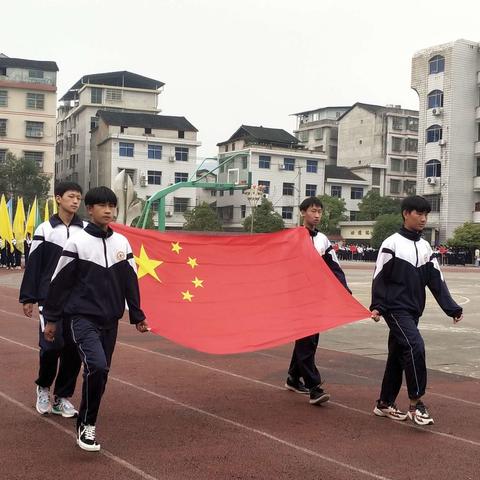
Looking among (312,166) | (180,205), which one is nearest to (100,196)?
(180,205)

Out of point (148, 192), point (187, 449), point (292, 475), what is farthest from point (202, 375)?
point (148, 192)

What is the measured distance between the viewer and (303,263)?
300 inches

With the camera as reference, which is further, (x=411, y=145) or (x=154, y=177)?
(x=411, y=145)

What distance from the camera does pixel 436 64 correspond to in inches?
2473

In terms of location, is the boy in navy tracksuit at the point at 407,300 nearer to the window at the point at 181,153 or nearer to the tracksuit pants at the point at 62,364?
the tracksuit pants at the point at 62,364

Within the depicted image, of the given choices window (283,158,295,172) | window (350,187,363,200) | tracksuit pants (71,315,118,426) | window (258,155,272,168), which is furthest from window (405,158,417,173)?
tracksuit pants (71,315,118,426)

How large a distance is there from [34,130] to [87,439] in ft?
225

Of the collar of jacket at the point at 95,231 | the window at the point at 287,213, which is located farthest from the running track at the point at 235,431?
the window at the point at 287,213

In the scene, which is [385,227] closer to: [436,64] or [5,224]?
[436,64]

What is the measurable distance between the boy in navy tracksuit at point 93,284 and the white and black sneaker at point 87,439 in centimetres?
5

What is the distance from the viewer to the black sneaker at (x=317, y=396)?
7043 millimetres

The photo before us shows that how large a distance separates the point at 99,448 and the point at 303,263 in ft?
10.2

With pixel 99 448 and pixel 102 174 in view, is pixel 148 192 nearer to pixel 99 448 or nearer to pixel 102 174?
pixel 102 174

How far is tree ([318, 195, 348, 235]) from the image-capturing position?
71000mm
